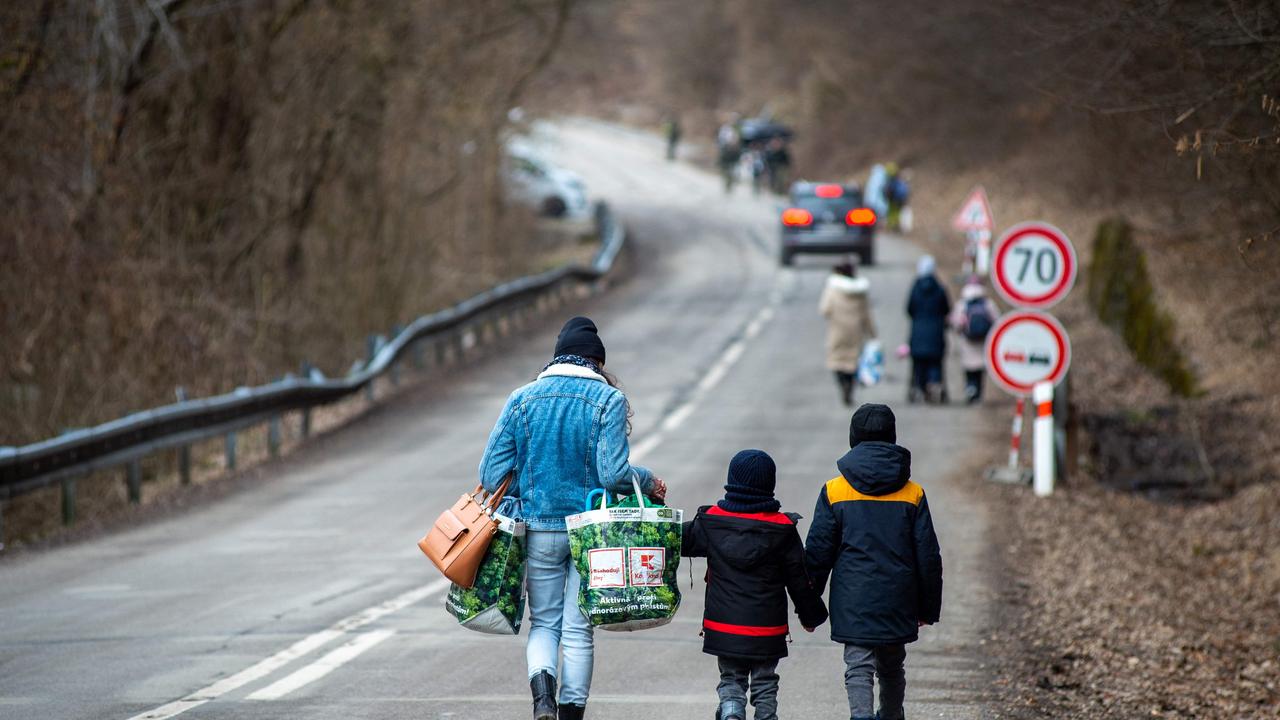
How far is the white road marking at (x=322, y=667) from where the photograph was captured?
24.0ft

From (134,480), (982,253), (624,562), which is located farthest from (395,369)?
(624,562)

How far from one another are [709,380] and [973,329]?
4259mm

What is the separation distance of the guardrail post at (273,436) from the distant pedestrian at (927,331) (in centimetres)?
728

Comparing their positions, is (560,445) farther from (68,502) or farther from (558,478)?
(68,502)

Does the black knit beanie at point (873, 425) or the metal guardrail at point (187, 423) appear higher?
the black knit beanie at point (873, 425)

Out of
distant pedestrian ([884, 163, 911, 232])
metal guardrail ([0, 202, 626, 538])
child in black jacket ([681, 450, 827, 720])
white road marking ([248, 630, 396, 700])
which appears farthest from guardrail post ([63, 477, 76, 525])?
distant pedestrian ([884, 163, 911, 232])

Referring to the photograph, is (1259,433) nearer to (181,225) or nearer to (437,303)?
(181,225)

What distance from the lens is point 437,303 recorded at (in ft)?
100

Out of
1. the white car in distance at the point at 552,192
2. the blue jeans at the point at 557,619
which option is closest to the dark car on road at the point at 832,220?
the white car in distance at the point at 552,192

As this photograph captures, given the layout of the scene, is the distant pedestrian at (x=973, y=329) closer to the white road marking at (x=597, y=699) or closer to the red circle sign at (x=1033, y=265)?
the red circle sign at (x=1033, y=265)

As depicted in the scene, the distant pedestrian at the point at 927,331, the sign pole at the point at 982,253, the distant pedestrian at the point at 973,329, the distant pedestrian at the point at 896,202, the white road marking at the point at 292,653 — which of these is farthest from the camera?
the distant pedestrian at the point at 896,202

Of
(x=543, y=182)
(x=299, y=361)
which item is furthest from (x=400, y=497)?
(x=543, y=182)

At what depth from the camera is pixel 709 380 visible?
21922 millimetres

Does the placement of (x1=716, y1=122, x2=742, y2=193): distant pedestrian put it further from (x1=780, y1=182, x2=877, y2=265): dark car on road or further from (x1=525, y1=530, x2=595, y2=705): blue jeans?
(x1=525, y1=530, x2=595, y2=705): blue jeans
